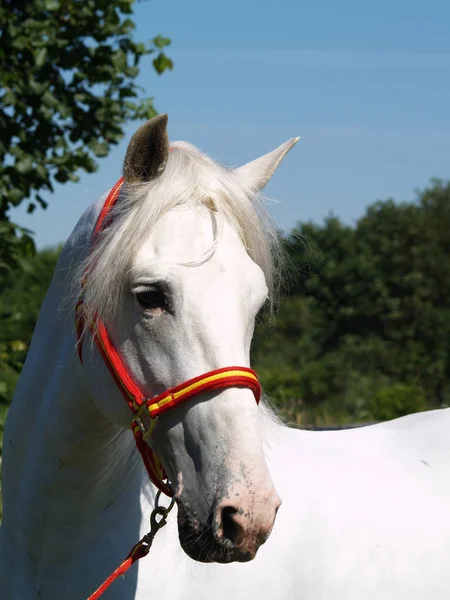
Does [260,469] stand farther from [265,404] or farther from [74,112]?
[74,112]

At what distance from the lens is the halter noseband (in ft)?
5.94

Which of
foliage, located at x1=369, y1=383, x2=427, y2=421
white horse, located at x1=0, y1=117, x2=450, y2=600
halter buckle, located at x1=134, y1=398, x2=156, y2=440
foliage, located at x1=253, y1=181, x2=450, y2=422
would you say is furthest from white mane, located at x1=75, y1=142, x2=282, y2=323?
foliage, located at x1=253, y1=181, x2=450, y2=422

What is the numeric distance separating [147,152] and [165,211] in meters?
0.17

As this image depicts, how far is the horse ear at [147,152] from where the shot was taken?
1.99 metres

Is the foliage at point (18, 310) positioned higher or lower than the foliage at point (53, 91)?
lower

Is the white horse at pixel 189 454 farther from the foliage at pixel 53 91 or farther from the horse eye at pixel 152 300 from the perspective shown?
the foliage at pixel 53 91

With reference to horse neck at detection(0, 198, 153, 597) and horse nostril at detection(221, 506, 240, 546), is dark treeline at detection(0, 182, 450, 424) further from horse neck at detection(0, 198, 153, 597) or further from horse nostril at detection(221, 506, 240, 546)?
horse nostril at detection(221, 506, 240, 546)

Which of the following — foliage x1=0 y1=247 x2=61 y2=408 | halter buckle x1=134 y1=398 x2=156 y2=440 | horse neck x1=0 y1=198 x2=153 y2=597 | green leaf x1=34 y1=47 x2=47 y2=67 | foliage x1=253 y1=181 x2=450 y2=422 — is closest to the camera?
halter buckle x1=134 y1=398 x2=156 y2=440

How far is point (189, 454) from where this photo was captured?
1.85m

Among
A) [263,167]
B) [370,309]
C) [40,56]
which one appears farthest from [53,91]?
[370,309]

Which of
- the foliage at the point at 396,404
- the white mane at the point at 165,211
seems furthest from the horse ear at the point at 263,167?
the foliage at the point at 396,404

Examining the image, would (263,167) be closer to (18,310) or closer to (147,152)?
(147,152)

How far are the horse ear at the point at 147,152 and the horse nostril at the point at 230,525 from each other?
871 millimetres

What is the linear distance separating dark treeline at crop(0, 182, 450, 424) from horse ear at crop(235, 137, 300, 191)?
766 centimetres
